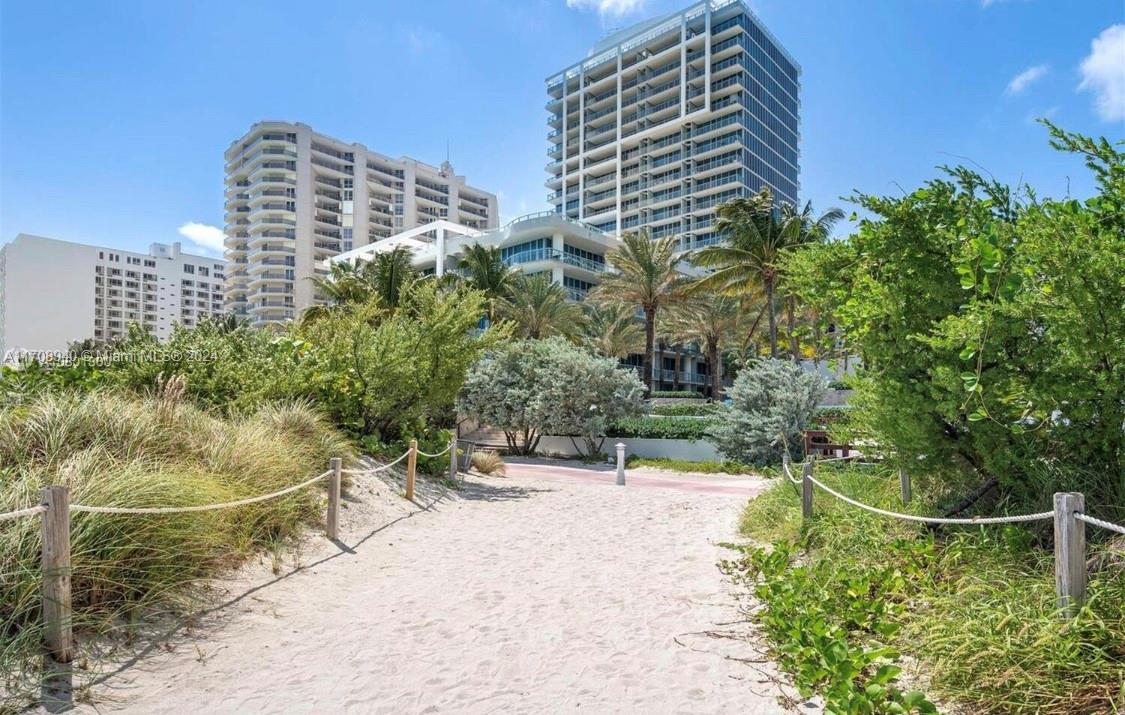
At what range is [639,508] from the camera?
38.0 ft

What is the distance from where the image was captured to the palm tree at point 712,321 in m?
43.5

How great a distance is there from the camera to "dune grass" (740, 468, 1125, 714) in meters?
3.25

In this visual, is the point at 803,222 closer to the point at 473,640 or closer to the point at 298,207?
the point at 473,640

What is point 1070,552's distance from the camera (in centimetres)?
356

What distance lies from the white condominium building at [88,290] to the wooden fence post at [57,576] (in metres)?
108

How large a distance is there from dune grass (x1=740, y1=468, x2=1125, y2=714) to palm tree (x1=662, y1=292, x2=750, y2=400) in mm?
36171

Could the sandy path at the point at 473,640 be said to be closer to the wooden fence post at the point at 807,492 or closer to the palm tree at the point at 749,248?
the wooden fence post at the point at 807,492

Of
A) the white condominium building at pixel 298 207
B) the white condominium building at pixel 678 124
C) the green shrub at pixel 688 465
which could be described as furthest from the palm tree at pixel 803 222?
the white condominium building at pixel 298 207

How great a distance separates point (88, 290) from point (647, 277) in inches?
4790

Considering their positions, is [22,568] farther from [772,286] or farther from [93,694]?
[772,286]

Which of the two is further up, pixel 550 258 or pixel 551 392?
pixel 550 258

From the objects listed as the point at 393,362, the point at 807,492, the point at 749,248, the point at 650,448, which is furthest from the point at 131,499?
the point at 749,248

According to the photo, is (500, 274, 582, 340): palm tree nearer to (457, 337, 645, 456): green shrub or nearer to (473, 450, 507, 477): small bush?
(457, 337, 645, 456): green shrub

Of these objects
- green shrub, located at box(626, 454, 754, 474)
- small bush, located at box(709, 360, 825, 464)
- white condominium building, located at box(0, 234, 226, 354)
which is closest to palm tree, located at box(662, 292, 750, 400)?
green shrub, located at box(626, 454, 754, 474)
